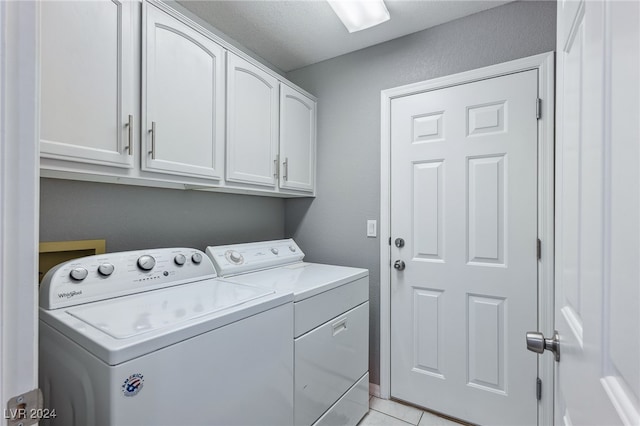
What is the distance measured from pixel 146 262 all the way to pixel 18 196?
0.93 metres

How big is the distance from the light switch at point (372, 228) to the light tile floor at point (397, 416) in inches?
45.7

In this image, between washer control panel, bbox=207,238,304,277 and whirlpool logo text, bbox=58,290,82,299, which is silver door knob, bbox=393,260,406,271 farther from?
whirlpool logo text, bbox=58,290,82,299

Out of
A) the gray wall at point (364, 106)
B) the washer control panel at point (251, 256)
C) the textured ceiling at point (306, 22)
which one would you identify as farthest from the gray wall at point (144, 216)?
the textured ceiling at point (306, 22)

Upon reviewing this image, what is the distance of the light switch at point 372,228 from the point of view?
2184mm

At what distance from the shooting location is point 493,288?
1.79m

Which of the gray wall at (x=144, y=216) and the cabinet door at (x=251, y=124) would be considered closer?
the gray wall at (x=144, y=216)

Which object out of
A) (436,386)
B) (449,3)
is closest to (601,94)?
(449,3)

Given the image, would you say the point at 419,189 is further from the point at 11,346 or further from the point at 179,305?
the point at 11,346

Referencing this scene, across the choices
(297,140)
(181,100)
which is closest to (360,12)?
(297,140)

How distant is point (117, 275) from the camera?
1204mm

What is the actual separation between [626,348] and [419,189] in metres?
1.73

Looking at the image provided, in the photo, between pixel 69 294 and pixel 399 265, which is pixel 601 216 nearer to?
pixel 69 294

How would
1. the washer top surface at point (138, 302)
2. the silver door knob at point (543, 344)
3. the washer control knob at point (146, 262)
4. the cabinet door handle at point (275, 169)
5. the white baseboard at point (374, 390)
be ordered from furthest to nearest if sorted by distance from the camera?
the white baseboard at point (374, 390) < the cabinet door handle at point (275, 169) < the washer control knob at point (146, 262) < the washer top surface at point (138, 302) < the silver door knob at point (543, 344)

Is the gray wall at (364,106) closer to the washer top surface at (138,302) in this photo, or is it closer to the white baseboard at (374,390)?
the white baseboard at (374,390)
